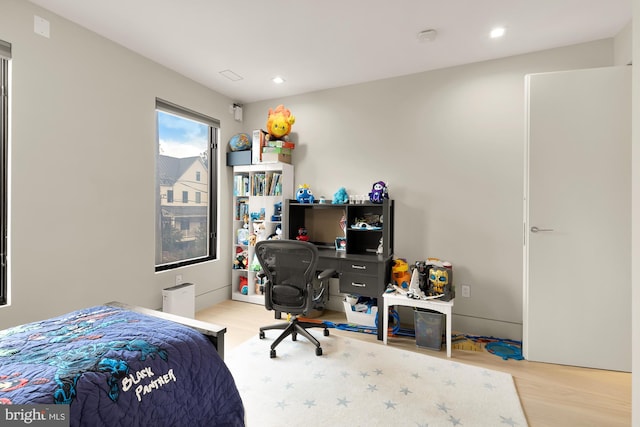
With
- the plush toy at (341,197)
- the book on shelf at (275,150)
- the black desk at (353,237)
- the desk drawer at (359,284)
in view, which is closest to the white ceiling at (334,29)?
the book on shelf at (275,150)

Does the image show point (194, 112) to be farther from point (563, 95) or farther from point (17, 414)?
point (563, 95)

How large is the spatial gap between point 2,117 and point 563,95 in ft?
13.5

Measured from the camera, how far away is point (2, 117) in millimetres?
2127

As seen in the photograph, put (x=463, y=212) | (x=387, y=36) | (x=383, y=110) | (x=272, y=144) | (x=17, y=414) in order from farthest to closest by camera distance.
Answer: (x=272, y=144) < (x=383, y=110) < (x=463, y=212) < (x=387, y=36) < (x=17, y=414)

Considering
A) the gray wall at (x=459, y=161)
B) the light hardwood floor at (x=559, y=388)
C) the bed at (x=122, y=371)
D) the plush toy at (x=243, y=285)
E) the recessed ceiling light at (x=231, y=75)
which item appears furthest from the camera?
the plush toy at (x=243, y=285)

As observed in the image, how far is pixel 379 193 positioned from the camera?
3.17m

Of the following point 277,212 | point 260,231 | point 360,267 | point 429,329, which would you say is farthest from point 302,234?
point 429,329

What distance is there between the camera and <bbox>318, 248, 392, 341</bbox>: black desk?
290cm

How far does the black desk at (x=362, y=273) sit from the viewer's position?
2904mm

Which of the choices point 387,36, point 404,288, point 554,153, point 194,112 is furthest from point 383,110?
point 194,112

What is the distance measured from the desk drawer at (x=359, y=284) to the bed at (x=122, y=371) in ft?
5.48

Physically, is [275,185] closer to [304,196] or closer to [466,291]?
[304,196]

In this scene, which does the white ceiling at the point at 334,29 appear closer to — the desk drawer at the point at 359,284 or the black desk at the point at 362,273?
the black desk at the point at 362,273

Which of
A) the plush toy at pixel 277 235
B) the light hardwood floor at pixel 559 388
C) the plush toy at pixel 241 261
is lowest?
the light hardwood floor at pixel 559 388
